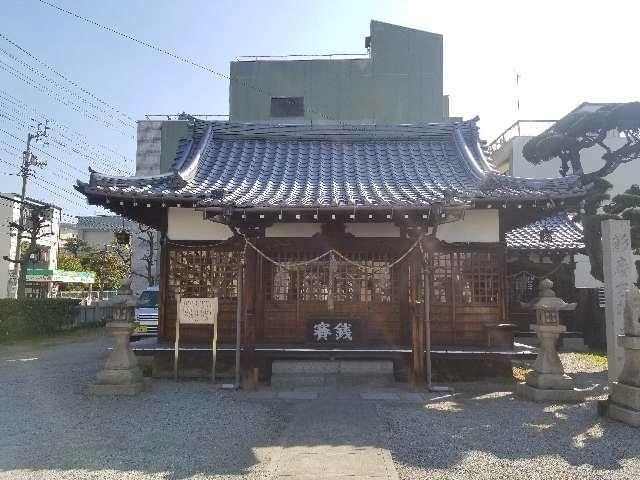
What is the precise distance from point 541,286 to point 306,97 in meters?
24.0

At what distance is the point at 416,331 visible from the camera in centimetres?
949

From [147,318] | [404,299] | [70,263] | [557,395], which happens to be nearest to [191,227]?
[404,299]

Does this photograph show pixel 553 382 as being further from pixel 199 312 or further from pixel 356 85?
pixel 356 85

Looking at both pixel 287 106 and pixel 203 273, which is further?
pixel 287 106

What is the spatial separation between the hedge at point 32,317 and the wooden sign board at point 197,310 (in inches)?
556

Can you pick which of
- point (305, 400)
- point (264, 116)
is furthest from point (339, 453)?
point (264, 116)

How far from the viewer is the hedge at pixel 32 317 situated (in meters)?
19.8

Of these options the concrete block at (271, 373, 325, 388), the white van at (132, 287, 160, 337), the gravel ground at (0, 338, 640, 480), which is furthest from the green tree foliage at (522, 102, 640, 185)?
the white van at (132, 287, 160, 337)

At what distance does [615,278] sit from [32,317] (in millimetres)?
21901

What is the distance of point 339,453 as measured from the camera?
19.5 feet

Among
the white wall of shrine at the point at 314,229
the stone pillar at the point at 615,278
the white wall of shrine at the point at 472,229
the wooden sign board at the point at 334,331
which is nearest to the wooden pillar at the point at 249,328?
the white wall of shrine at the point at 314,229

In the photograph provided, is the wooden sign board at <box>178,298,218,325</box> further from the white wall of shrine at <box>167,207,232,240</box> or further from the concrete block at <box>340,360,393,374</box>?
the concrete block at <box>340,360,393,374</box>

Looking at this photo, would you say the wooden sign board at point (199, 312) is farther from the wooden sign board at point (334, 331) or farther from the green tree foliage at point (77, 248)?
the green tree foliage at point (77, 248)

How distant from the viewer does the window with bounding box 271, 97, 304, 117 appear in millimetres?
30741
